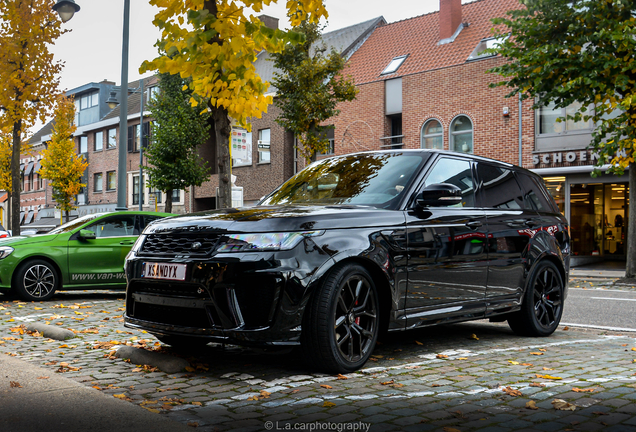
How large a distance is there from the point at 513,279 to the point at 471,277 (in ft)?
2.53

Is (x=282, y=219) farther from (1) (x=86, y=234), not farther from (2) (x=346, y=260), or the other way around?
(1) (x=86, y=234)

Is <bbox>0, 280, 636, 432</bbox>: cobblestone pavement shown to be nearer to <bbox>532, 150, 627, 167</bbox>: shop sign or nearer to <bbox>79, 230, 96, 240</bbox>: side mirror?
<bbox>79, 230, 96, 240</bbox>: side mirror

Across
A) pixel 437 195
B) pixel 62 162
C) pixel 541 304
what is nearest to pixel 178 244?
pixel 437 195

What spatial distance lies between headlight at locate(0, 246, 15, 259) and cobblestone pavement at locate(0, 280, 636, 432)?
3.95 m

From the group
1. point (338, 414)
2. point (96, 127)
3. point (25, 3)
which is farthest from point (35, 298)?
point (96, 127)

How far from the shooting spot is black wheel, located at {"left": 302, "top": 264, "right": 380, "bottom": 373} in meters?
4.51

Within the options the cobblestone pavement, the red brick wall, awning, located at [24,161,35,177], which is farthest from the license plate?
awning, located at [24,161,35,177]

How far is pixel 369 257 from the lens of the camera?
482 cm

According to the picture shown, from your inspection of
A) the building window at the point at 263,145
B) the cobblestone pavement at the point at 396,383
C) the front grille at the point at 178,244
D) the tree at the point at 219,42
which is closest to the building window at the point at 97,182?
the building window at the point at 263,145

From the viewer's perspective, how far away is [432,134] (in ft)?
89.4

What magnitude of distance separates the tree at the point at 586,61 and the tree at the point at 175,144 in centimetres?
1650

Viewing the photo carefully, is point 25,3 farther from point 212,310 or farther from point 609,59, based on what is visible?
point 212,310

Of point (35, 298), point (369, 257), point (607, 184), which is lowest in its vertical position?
point (35, 298)

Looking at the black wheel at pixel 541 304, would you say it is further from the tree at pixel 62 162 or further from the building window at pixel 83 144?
the building window at pixel 83 144
